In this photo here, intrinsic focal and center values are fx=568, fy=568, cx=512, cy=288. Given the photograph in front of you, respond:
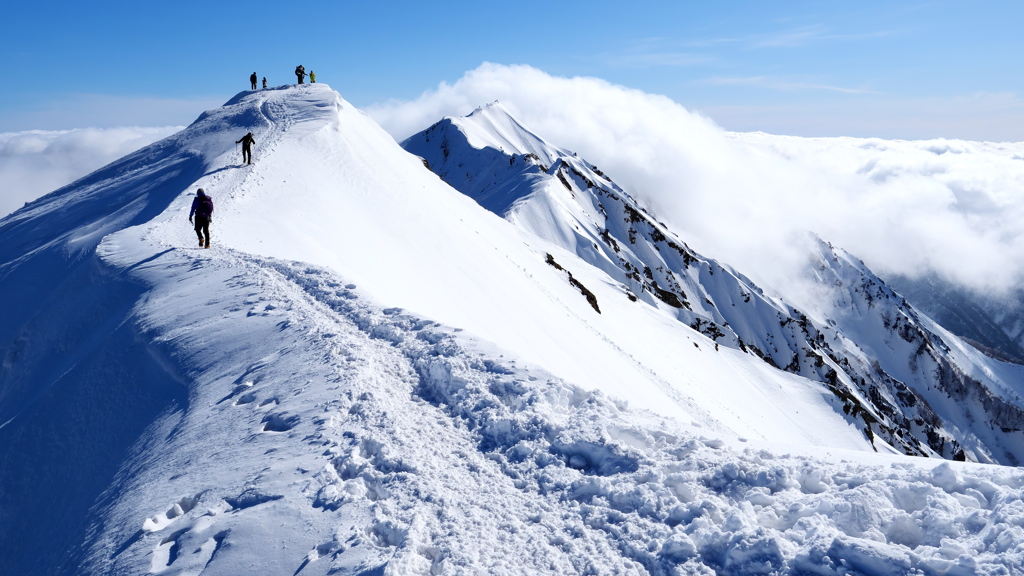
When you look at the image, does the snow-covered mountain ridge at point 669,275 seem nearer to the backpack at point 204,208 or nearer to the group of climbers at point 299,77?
the group of climbers at point 299,77

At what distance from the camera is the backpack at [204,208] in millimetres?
17344

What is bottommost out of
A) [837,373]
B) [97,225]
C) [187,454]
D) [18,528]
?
[837,373]

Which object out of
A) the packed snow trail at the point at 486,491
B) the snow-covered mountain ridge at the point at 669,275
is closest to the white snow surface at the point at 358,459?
the packed snow trail at the point at 486,491

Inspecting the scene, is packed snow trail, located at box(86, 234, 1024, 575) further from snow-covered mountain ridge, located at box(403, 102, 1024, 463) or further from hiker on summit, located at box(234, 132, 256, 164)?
snow-covered mountain ridge, located at box(403, 102, 1024, 463)

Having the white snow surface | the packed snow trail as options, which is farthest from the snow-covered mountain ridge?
the packed snow trail

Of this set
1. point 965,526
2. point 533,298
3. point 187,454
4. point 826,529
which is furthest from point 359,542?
point 533,298

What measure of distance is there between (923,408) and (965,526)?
20496 centimetres

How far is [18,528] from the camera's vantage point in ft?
30.6

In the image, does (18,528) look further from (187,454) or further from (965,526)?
(965,526)

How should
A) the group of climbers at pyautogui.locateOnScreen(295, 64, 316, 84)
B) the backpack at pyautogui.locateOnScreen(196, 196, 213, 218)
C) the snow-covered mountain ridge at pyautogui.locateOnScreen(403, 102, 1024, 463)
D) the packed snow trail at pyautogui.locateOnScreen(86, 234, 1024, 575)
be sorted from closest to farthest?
the packed snow trail at pyautogui.locateOnScreen(86, 234, 1024, 575)
the backpack at pyautogui.locateOnScreen(196, 196, 213, 218)
the group of climbers at pyautogui.locateOnScreen(295, 64, 316, 84)
the snow-covered mountain ridge at pyautogui.locateOnScreen(403, 102, 1024, 463)

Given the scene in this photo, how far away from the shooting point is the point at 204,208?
57.4 feet

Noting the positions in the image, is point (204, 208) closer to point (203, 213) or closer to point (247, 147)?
point (203, 213)

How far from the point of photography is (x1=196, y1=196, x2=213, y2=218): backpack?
56.9ft

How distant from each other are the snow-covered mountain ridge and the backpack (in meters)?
48.5
